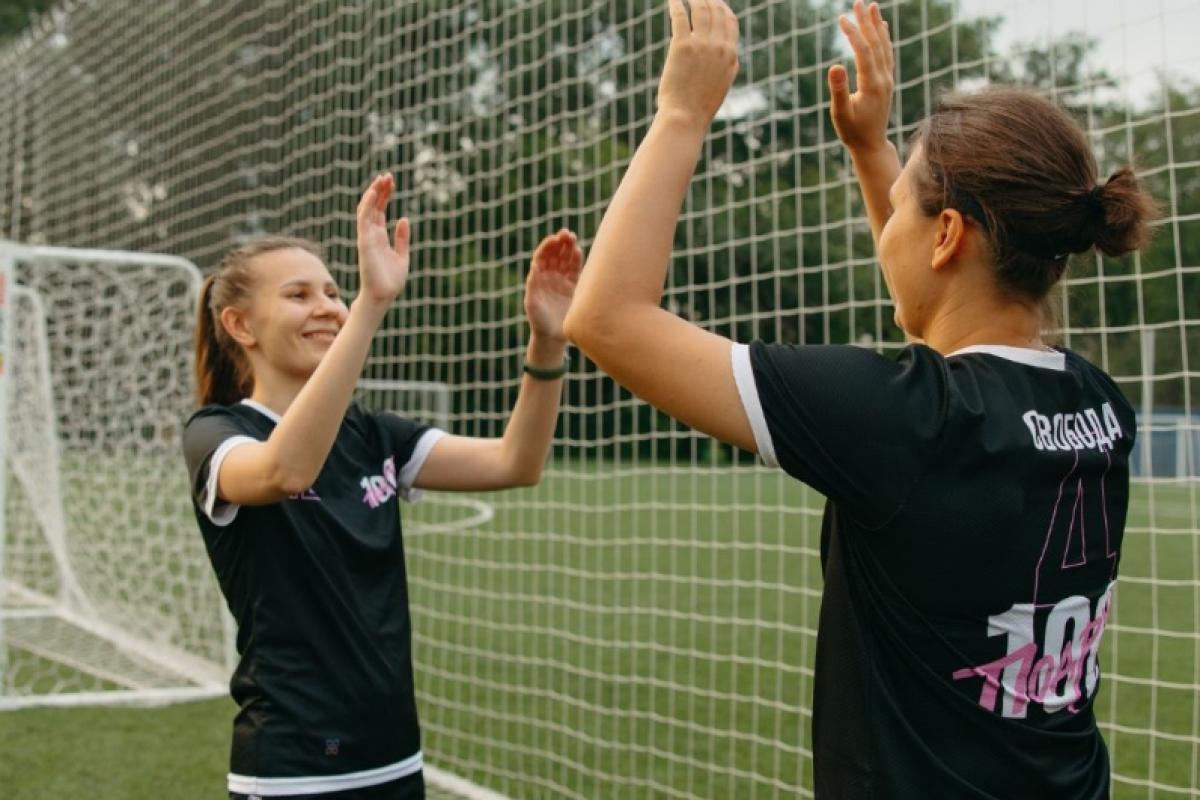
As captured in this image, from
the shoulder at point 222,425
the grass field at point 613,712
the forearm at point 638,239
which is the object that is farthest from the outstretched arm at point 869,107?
the grass field at point 613,712

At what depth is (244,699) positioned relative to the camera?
Answer: 2293mm

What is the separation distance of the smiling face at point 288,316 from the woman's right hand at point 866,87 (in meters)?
1.06

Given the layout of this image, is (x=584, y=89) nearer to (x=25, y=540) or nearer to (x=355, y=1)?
(x=355, y=1)

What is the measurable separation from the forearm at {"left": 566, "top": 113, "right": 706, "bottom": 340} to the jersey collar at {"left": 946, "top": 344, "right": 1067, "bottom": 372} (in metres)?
0.34

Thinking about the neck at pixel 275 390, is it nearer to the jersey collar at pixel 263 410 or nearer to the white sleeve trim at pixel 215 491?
the jersey collar at pixel 263 410

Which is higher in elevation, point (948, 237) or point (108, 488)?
point (948, 237)

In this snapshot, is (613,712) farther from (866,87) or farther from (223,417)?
(866,87)

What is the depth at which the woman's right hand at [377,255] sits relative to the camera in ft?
6.46

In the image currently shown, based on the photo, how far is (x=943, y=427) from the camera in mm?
1271

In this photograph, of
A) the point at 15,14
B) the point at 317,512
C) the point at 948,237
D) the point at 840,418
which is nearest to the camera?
the point at 840,418

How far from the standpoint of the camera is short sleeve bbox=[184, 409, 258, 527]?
217 cm

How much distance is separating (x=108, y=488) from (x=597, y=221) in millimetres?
3563

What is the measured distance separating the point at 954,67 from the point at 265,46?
5336mm

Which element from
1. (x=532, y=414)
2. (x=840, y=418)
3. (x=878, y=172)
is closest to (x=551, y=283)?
(x=532, y=414)
